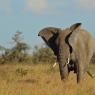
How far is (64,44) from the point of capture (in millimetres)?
14711

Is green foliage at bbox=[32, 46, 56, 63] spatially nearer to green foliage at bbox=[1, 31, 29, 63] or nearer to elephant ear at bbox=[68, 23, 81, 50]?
green foliage at bbox=[1, 31, 29, 63]

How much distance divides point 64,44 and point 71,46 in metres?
0.32

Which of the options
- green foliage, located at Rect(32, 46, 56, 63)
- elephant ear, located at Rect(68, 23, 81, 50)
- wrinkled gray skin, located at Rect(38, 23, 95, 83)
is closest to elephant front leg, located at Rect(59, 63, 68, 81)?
wrinkled gray skin, located at Rect(38, 23, 95, 83)

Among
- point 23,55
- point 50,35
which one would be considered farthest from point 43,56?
point 50,35

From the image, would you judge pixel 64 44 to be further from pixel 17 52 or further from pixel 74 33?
pixel 17 52

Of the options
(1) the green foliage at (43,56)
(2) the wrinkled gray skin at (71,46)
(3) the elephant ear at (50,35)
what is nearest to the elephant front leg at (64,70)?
(2) the wrinkled gray skin at (71,46)

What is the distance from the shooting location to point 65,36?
1488cm

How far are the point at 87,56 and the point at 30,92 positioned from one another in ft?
17.9

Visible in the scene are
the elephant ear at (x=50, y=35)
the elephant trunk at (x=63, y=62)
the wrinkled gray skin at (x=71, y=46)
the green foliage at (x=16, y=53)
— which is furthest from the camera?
the green foliage at (x=16, y=53)

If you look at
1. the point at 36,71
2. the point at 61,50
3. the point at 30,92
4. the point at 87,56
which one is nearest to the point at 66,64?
the point at 61,50

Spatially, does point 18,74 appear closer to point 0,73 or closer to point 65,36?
point 0,73

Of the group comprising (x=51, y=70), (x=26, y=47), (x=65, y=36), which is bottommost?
(x=26, y=47)

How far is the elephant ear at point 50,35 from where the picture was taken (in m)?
15.8

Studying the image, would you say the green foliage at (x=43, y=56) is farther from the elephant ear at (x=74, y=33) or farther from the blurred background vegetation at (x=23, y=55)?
the elephant ear at (x=74, y=33)
